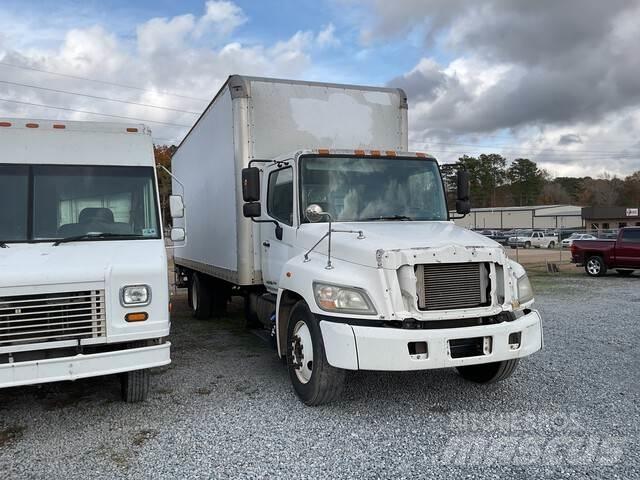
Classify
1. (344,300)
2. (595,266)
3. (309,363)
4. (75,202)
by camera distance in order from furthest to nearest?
1. (595,266)
2. (75,202)
3. (309,363)
4. (344,300)

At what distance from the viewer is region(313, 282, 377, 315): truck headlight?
15.0 ft

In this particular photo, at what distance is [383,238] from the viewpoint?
4914 millimetres

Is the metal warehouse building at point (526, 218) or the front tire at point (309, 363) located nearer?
the front tire at point (309, 363)

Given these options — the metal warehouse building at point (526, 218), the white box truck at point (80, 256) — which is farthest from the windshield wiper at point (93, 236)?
the metal warehouse building at point (526, 218)

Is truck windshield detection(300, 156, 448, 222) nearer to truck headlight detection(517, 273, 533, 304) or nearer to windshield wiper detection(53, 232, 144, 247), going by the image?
truck headlight detection(517, 273, 533, 304)

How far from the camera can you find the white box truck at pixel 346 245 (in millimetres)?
4531

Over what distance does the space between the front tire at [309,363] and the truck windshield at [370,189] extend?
1154 millimetres

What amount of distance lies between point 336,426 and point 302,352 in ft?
2.73

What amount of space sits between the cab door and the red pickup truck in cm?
1555

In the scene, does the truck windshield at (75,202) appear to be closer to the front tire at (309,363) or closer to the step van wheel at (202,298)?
the front tire at (309,363)

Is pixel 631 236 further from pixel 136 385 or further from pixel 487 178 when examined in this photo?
pixel 487 178

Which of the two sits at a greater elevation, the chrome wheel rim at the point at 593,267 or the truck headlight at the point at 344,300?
the truck headlight at the point at 344,300

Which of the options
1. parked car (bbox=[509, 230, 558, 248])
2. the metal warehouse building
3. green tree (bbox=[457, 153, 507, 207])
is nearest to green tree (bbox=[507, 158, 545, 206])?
green tree (bbox=[457, 153, 507, 207])

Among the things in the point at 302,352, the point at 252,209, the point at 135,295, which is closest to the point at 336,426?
the point at 302,352
